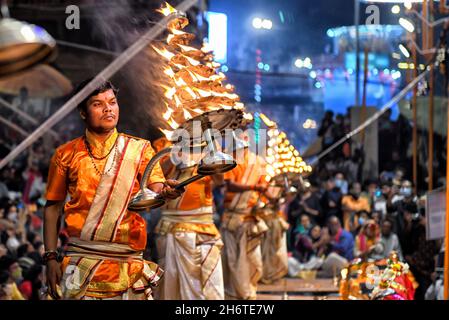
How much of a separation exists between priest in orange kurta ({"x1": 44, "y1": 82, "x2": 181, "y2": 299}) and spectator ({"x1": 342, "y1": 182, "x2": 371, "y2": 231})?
10.7 m

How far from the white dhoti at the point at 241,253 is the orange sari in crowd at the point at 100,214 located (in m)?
6.69

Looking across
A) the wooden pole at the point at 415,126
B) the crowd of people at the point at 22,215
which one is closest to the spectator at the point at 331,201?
the wooden pole at the point at 415,126

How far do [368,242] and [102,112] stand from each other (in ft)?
28.8

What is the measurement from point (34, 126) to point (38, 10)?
1774 millimetres

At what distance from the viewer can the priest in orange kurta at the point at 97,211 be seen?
7000 millimetres

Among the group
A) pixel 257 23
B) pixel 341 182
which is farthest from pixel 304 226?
pixel 257 23

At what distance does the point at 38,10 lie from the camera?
15258 mm

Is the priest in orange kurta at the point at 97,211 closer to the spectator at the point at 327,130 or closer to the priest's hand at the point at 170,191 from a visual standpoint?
the priest's hand at the point at 170,191

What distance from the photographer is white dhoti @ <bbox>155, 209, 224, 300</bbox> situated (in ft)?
33.5

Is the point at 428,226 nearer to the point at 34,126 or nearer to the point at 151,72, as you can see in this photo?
the point at 151,72

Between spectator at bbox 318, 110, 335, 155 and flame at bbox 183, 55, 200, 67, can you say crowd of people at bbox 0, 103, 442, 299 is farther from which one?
flame at bbox 183, 55, 200, 67

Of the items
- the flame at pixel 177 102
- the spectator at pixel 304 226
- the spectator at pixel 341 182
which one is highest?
the flame at pixel 177 102
